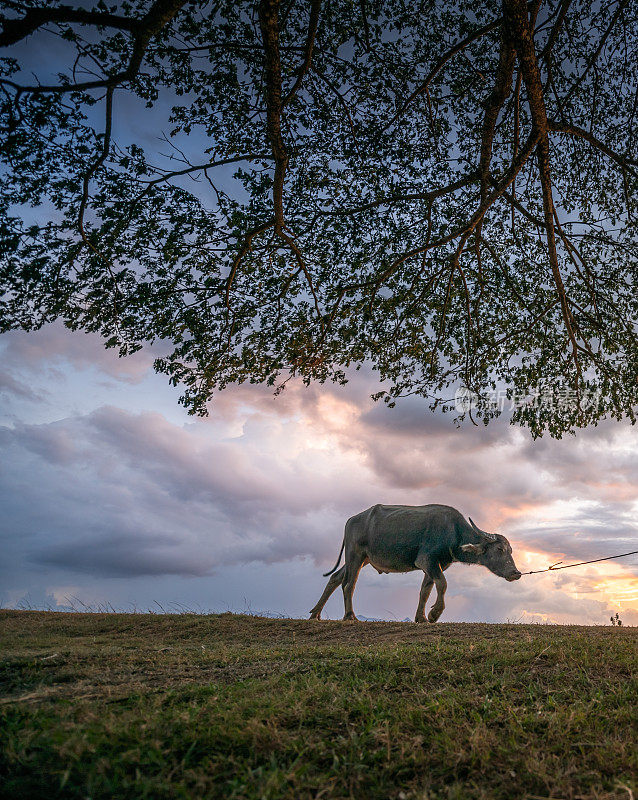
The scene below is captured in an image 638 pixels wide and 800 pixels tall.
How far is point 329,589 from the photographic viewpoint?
1530 cm

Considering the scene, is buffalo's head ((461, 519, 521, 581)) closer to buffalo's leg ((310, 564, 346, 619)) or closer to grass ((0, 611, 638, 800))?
buffalo's leg ((310, 564, 346, 619))

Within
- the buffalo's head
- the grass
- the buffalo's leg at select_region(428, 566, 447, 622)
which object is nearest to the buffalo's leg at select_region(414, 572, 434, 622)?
the buffalo's leg at select_region(428, 566, 447, 622)

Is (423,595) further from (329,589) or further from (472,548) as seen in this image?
(329,589)

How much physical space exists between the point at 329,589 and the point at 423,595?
290 cm

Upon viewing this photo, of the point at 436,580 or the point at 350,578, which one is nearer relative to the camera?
the point at 436,580

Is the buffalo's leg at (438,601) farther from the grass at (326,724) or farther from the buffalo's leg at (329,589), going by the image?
the grass at (326,724)

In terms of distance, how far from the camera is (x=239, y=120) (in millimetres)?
10375

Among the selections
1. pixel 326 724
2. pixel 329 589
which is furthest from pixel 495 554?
pixel 326 724

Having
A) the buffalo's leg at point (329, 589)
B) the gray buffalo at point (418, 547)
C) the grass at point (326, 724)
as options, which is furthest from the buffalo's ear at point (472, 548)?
the grass at point (326, 724)

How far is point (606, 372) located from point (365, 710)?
1079 centimetres

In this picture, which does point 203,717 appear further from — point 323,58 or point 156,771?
point 323,58

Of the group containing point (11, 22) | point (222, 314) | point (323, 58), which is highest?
point (323, 58)

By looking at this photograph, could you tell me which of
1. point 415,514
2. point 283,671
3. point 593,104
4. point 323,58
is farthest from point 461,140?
point 283,671

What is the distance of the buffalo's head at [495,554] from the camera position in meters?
13.2
